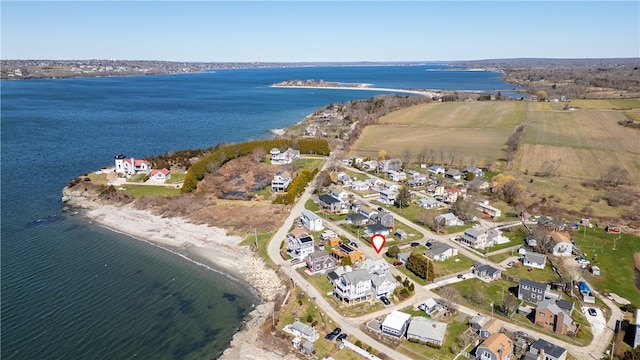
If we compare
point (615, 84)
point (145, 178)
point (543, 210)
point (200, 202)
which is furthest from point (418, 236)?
point (615, 84)

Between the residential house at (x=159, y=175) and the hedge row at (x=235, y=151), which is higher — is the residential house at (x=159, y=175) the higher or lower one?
the lower one

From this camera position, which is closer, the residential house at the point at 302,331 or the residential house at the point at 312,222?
the residential house at the point at 302,331

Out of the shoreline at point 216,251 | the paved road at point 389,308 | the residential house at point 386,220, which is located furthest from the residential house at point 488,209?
the shoreline at point 216,251

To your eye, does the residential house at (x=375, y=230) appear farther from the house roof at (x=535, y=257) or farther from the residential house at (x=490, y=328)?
→ the residential house at (x=490, y=328)

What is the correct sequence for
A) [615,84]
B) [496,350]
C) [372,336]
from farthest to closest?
[615,84], [372,336], [496,350]

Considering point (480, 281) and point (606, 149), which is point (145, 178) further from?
point (606, 149)

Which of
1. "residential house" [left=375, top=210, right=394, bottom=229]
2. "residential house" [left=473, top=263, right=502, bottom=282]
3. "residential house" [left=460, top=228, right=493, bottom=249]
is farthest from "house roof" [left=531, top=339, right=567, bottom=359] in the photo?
"residential house" [left=375, top=210, right=394, bottom=229]

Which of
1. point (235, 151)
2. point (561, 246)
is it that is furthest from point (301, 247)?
point (235, 151)
